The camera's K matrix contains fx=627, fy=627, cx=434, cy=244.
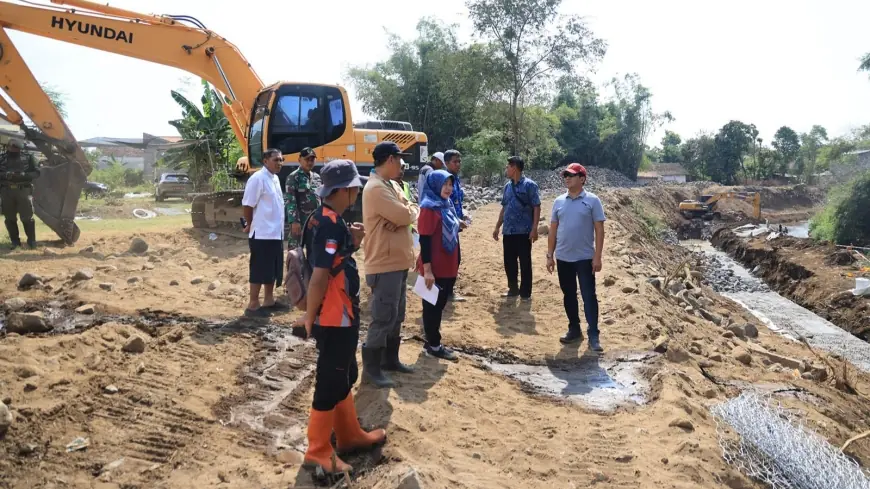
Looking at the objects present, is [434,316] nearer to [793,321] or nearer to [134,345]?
[134,345]

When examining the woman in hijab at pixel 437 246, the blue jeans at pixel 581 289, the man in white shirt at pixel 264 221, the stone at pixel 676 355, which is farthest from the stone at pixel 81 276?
the stone at pixel 676 355

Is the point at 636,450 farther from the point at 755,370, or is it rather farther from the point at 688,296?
the point at 688,296

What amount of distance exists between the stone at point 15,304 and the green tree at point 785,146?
6307cm

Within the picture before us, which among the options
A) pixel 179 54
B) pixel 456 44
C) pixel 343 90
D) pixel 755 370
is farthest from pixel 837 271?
pixel 456 44

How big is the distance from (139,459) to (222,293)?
4106mm

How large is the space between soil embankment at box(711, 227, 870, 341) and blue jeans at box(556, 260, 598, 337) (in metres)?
9.27

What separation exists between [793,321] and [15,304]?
45.9 ft

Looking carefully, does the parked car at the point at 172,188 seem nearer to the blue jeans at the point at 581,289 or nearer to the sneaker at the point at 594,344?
the blue jeans at the point at 581,289

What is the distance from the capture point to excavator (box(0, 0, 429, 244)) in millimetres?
9875

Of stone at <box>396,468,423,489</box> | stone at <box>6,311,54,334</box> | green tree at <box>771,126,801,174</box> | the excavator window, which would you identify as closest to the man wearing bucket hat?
stone at <box>396,468,423,489</box>

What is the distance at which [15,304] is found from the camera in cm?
636

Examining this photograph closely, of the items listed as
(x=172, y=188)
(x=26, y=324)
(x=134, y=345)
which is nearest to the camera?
(x=134, y=345)

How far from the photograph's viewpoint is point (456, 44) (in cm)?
3169

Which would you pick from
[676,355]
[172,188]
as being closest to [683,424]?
[676,355]
